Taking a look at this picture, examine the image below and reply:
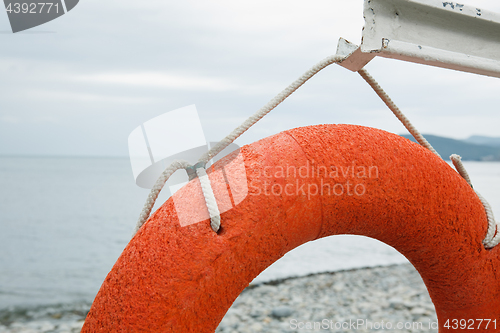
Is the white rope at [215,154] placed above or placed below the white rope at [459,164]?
above

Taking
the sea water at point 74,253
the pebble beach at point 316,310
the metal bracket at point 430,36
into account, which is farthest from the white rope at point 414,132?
the sea water at point 74,253

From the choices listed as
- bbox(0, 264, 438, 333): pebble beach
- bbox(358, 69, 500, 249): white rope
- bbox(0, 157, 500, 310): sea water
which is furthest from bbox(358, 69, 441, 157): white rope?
bbox(0, 157, 500, 310): sea water

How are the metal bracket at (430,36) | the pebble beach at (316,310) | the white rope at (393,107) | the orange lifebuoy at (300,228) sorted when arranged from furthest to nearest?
the pebble beach at (316,310) < the white rope at (393,107) < the metal bracket at (430,36) < the orange lifebuoy at (300,228)

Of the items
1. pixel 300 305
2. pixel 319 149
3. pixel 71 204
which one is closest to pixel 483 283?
pixel 319 149

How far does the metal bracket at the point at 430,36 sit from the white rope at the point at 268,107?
0.19ft

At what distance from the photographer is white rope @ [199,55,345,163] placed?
0.94m

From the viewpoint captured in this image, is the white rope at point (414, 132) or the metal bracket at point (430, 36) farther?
the white rope at point (414, 132)

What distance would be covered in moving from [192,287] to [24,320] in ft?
11.3

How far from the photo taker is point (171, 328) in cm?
80

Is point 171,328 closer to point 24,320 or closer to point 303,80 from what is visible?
point 303,80

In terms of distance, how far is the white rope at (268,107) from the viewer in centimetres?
94

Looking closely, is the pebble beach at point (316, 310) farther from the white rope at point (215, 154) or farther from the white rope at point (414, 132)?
the white rope at point (215, 154)

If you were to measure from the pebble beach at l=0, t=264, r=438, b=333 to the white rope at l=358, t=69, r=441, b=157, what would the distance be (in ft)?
7.68

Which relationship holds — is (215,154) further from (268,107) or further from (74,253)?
(74,253)
